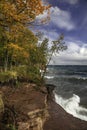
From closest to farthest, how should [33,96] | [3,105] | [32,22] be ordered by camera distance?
[32,22], [3,105], [33,96]

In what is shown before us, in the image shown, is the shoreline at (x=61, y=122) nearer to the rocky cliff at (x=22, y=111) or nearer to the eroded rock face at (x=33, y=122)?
the rocky cliff at (x=22, y=111)

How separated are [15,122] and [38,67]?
13099mm

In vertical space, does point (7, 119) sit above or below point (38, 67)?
below

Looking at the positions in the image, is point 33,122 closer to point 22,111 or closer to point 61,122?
point 22,111

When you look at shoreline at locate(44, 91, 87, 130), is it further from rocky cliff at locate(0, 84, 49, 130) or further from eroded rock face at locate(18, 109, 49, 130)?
eroded rock face at locate(18, 109, 49, 130)

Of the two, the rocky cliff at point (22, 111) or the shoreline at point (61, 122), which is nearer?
the rocky cliff at point (22, 111)

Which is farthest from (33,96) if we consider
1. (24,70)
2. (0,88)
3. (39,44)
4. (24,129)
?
(39,44)

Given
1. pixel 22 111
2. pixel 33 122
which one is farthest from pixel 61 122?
pixel 22 111

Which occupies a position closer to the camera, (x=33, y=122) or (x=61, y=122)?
(x=33, y=122)

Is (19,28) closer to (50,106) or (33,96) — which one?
(33,96)

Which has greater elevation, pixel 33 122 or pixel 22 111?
pixel 22 111

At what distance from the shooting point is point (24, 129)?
954 centimetres

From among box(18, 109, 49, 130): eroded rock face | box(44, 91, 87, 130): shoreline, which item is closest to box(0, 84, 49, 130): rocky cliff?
box(18, 109, 49, 130): eroded rock face

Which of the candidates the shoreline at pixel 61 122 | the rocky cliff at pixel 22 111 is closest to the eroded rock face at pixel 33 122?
the rocky cliff at pixel 22 111
